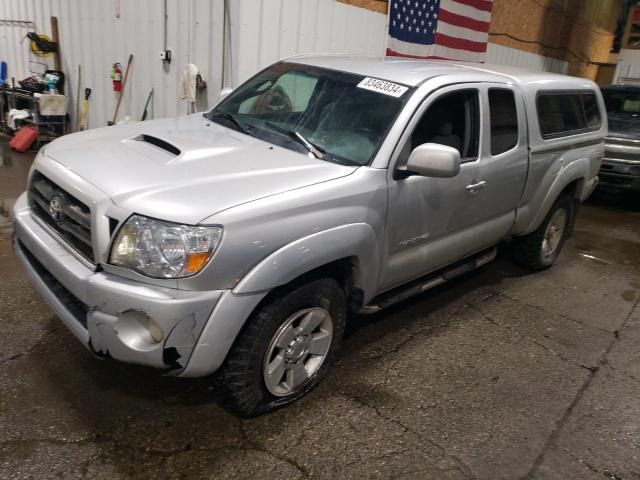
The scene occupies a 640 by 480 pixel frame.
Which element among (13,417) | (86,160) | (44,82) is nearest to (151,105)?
(44,82)

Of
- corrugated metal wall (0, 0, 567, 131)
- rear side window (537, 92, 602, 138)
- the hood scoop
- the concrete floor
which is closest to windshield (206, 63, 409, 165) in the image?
the hood scoop

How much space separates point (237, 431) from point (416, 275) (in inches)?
61.8

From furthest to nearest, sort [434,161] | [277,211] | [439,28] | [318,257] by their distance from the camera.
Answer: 1. [439,28]
2. [434,161]
3. [318,257]
4. [277,211]

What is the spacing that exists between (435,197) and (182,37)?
15.1ft

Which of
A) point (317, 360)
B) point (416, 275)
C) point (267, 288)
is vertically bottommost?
point (317, 360)

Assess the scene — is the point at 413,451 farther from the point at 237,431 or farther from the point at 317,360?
the point at 237,431

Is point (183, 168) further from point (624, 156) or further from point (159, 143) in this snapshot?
point (624, 156)

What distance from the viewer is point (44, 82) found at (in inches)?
337

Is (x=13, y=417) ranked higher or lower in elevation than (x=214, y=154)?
lower

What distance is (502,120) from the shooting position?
4.05 meters

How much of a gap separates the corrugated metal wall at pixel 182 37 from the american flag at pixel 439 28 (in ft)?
1.12

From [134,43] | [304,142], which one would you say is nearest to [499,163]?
[304,142]

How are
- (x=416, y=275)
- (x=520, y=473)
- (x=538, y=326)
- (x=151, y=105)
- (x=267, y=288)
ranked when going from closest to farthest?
→ (x=267, y=288) < (x=520, y=473) < (x=416, y=275) < (x=538, y=326) < (x=151, y=105)

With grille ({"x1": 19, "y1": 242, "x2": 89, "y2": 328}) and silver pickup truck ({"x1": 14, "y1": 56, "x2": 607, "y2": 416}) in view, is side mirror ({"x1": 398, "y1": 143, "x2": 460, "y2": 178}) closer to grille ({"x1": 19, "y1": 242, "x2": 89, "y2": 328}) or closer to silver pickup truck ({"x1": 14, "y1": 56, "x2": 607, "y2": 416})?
silver pickup truck ({"x1": 14, "y1": 56, "x2": 607, "y2": 416})
